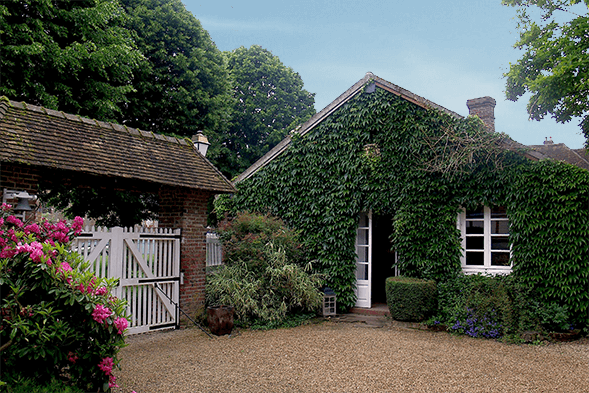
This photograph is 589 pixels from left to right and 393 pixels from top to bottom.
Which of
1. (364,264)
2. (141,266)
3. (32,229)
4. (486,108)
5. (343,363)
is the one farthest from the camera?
(486,108)

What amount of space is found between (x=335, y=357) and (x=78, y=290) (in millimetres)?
4154

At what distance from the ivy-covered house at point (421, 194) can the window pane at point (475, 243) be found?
0.9 inches

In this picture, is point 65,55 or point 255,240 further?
point 65,55

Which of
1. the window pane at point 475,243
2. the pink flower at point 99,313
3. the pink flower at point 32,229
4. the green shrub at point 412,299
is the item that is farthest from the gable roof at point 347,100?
the pink flower at point 99,313

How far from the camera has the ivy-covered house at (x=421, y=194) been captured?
854 centimetres

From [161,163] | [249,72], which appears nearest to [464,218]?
[161,163]

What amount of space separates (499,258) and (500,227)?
71cm

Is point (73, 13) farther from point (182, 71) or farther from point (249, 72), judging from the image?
point (249, 72)

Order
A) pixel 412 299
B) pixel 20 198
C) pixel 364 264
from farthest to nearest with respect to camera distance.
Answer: pixel 364 264, pixel 412 299, pixel 20 198

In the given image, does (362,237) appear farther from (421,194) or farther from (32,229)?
(32,229)

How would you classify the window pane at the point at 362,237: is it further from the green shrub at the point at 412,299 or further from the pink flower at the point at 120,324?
the pink flower at the point at 120,324

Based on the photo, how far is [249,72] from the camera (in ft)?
81.9

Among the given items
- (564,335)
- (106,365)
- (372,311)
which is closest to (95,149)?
(106,365)

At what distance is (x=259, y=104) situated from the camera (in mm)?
24625
